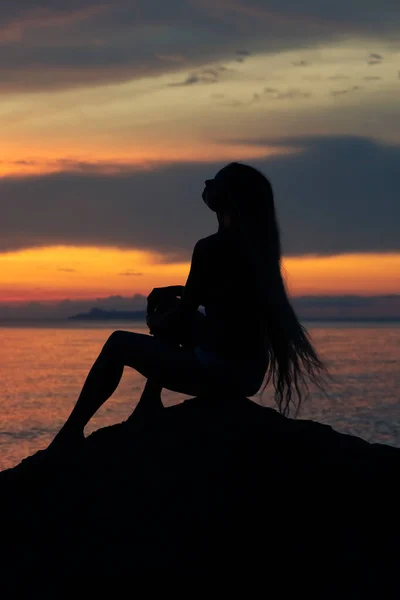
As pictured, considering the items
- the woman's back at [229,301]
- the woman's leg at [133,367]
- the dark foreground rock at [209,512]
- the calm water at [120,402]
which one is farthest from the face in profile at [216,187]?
the calm water at [120,402]

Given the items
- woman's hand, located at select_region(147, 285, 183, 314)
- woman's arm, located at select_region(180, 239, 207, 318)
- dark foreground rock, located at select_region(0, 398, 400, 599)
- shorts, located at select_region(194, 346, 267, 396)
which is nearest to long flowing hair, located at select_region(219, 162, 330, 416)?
shorts, located at select_region(194, 346, 267, 396)

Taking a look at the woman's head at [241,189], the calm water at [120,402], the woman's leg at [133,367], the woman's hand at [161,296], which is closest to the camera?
the woman's head at [241,189]

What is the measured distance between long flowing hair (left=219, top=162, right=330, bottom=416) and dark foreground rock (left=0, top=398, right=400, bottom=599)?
52 centimetres

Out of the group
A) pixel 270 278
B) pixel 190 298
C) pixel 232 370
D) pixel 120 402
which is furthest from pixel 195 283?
pixel 120 402

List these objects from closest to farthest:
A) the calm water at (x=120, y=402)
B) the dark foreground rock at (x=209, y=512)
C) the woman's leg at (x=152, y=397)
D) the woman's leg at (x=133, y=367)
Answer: the dark foreground rock at (x=209, y=512) < the woman's leg at (x=133, y=367) < the woman's leg at (x=152, y=397) < the calm water at (x=120, y=402)

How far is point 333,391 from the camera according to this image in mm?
40062

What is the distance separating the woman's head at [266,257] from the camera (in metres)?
7.61

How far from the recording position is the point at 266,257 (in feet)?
25.4

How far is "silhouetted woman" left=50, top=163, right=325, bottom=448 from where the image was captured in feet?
25.1

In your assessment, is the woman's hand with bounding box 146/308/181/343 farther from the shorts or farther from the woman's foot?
the woman's foot

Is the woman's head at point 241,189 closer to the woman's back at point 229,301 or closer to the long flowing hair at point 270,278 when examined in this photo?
the long flowing hair at point 270,278

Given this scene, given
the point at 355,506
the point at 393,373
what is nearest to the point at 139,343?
the point at 355,506

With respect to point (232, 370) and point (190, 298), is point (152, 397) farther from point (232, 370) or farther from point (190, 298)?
point (190, 298)

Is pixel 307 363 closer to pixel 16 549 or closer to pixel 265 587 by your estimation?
pixel 265 587
